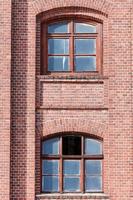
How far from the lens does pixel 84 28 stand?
16188 millimetres

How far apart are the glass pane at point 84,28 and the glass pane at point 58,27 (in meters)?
0.34

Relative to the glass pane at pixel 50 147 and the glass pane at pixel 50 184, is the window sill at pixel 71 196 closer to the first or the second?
the glass pane at pixel 50 184

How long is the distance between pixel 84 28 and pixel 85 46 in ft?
1.88

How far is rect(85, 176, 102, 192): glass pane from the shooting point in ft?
51.1

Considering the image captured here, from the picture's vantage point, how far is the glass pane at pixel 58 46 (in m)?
16.0

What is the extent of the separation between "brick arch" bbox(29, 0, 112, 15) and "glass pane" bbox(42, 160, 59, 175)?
4.48 meters

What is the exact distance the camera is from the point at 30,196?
15.2 metres

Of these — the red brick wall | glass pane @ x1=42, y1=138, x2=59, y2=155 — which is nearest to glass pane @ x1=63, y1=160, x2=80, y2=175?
glass pane @ x1=42, y1=138, x2=59, y2=155

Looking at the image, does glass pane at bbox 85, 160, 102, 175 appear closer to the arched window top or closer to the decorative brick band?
the decorative brick band

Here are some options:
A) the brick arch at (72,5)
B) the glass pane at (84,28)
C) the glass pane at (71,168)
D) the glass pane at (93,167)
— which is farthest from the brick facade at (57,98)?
the glass pane at (71,168)

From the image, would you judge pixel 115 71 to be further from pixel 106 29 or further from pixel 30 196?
pixel 30 196

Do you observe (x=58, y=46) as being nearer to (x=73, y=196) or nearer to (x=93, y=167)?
(x=93, y=167)

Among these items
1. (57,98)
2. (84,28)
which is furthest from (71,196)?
(84,28)

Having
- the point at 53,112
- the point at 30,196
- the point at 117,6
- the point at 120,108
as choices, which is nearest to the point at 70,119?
the point at 53,112
